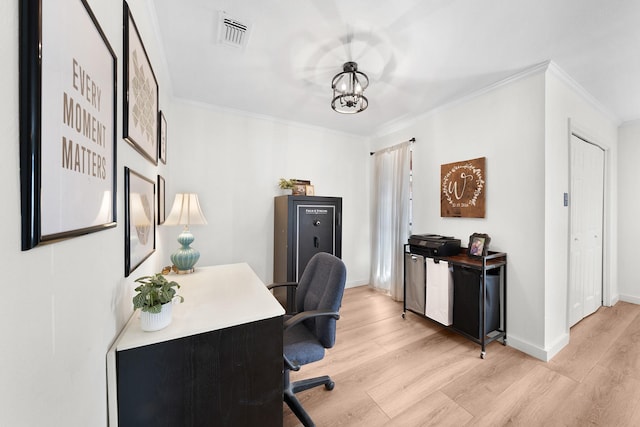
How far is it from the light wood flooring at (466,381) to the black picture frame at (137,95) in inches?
73.7

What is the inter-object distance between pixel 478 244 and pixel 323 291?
174 centimetres

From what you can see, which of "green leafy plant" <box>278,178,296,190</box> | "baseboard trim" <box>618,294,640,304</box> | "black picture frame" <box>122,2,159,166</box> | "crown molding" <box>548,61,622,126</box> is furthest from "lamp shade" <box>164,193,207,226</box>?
"baseboard trim" <box>618,294,640,304</box>

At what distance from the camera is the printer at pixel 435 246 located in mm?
2607

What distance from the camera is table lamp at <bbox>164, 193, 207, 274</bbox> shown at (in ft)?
6.34

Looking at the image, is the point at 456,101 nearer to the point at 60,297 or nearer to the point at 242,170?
the point at 242,170

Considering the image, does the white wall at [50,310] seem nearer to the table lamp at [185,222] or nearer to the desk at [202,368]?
the desk at [202,368]

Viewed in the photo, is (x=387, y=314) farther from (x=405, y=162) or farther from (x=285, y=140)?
(x=285, y=140)

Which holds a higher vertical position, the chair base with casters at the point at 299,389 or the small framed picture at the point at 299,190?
the small framed picture at the point at 299,190

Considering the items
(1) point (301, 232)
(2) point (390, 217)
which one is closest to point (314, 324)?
(1) point (301, 232)

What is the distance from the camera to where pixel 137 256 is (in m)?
1.31

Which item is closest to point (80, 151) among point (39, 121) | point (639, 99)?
point (39, 121)

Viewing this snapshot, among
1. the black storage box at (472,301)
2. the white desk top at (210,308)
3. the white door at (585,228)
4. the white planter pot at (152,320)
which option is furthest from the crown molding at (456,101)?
the white planter pot at (152,320)

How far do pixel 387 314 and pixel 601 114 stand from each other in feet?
11.7

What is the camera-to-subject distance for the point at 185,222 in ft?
6.44
